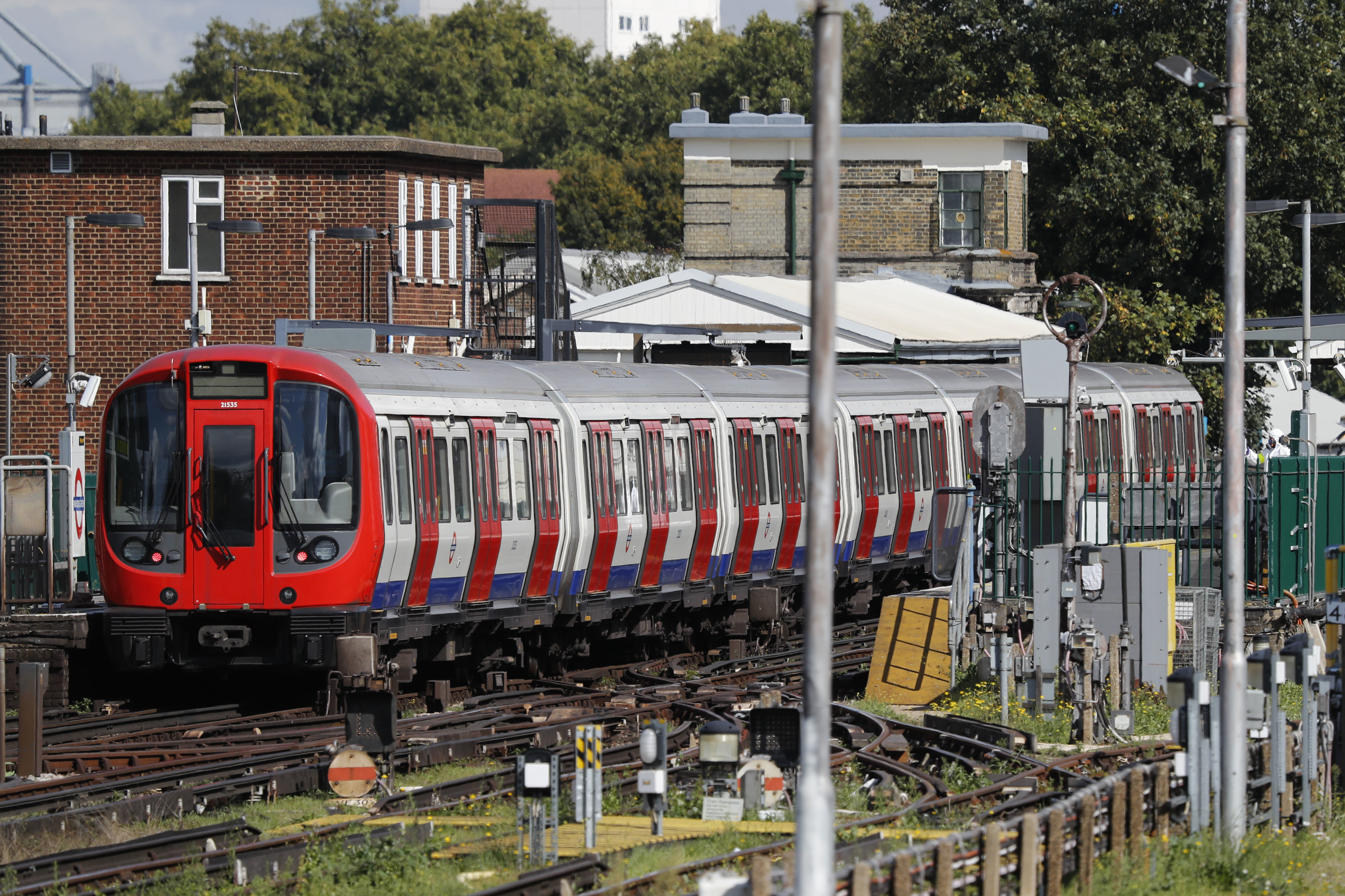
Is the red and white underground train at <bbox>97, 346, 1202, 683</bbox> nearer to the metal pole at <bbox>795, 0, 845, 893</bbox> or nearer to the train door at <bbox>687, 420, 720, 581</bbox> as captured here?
the train door at <bbox>687, 420, 720, 581</bbox>

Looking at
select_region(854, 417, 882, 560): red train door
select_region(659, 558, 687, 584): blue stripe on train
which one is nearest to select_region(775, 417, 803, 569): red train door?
select_region(854, 417, 882, 560): red train door

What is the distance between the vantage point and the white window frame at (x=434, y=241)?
40031 mm

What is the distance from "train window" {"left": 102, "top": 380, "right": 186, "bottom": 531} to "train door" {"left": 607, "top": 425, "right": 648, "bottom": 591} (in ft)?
17.4

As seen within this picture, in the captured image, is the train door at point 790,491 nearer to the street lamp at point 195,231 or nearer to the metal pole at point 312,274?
the metal pole at point 312,274

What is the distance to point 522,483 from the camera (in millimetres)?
20844

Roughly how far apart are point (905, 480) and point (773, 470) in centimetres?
361

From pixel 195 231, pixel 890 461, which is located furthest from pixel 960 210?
pixel 890 461

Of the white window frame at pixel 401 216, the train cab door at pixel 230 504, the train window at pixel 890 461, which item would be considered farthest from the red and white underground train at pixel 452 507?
the white window frame at pixel 401 216

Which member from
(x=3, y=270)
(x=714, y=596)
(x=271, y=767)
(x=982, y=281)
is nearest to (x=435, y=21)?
(x=982, y=281)

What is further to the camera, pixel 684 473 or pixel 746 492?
pixel 746 492

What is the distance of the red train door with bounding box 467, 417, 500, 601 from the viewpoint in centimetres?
2003

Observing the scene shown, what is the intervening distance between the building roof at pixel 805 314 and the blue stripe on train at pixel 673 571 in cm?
1097

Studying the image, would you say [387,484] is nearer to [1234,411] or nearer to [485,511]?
[485,511]

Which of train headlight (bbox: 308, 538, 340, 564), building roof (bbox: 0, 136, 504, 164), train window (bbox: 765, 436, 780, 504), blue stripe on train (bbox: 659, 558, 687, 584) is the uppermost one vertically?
building roof (bbox: 0, 136, 504, 164)
